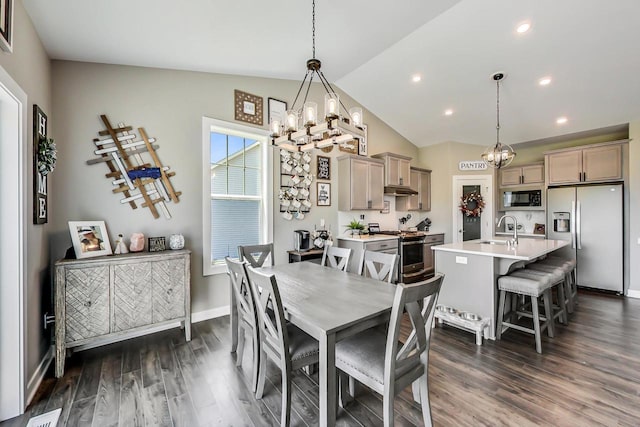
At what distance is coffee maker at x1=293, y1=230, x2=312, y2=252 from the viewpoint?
411 cm

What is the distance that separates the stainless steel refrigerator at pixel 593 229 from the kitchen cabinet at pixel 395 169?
8.37 ft

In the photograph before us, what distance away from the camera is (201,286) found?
3.42 m

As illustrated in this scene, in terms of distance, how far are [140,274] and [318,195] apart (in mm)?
2680

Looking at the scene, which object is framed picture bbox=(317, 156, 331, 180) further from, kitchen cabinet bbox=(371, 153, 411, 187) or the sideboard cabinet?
the sideboard cabinet

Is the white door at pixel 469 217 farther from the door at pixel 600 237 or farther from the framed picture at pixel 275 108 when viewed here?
the framed picture at pixel 275 108

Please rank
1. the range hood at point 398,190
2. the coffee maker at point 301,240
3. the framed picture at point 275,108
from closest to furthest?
the framed picture at point 275,108 < the coffee maker at point 301,240 < the range hood at point 398,190

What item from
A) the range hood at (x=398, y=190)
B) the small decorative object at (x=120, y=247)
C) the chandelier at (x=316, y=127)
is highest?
the chandelier at (x=316, y=127)

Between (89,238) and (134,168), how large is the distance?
841 mm

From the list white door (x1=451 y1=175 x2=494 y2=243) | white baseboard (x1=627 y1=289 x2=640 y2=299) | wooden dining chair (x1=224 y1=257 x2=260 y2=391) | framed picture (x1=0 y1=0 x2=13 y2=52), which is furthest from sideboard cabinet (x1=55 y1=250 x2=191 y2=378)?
white baseboard (x1=627 y1=289 x2=640 y2=299)

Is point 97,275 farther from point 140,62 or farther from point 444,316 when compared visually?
point 444,316

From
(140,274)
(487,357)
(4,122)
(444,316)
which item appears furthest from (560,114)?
(4,122)

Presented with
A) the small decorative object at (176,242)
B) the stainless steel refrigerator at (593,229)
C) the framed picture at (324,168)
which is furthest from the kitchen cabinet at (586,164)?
the small decorative object at (176,242)

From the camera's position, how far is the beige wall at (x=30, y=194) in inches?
74.0

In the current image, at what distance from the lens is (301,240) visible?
4125 mm
